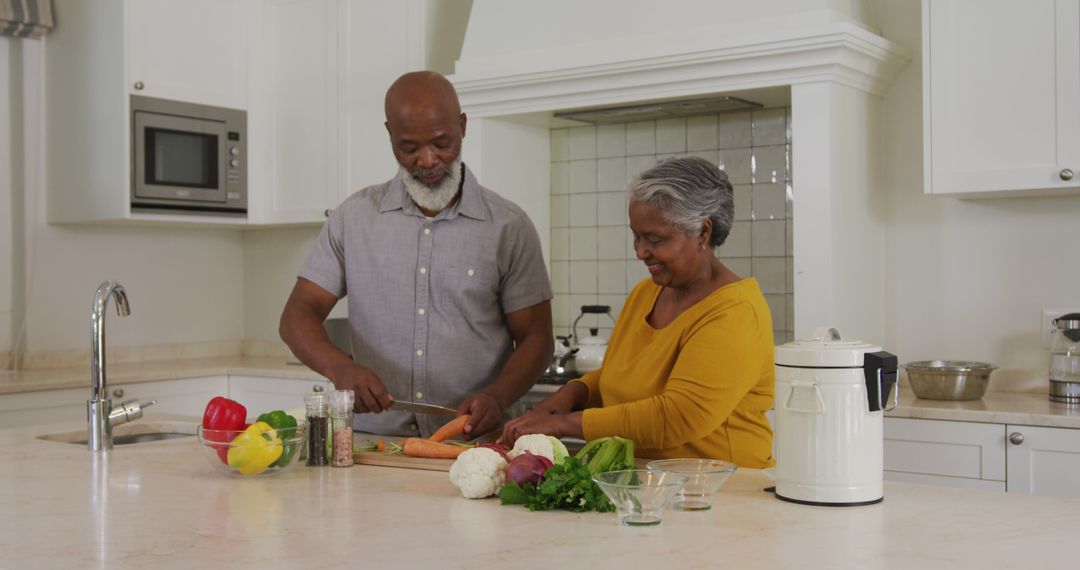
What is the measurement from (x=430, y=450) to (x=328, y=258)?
814 millimetres

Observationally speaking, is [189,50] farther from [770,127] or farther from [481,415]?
[481,415]

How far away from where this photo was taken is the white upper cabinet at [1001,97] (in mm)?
3168

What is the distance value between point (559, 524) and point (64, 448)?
1276mm

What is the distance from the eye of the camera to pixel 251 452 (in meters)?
1.94

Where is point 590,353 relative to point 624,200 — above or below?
below

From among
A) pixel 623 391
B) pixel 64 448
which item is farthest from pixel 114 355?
pixel 623 391

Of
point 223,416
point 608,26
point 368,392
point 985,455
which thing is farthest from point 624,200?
point 223,416

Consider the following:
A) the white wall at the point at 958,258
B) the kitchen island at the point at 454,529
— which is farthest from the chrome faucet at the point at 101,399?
the white wall at the point at 958,258

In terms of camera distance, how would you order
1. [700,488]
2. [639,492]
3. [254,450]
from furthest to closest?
1. [254,450]
2. [700,488]
3. [639,492]

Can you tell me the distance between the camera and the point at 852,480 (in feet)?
5.55

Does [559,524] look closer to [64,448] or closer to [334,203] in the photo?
[64,448]

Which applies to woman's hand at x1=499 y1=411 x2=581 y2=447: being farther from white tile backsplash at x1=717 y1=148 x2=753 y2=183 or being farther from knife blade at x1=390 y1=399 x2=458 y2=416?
white tile backsplash at x1=717 y1=148 x2=753 y2=183

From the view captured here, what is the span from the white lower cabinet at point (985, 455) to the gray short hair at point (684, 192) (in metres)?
1.36

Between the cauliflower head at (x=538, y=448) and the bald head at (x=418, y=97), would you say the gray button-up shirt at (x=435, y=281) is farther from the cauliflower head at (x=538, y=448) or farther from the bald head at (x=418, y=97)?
the cauliflower head at (x=538, y=448)
